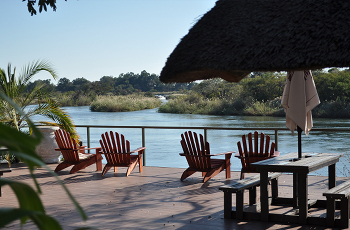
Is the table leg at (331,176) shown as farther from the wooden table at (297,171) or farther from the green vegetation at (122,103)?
the green vegetation at (122,103)

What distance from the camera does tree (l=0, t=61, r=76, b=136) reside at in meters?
9.73

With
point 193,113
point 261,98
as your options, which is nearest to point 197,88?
point 193,113

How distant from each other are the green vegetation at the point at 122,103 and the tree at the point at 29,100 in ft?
92.1

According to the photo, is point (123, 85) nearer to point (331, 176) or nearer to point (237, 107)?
point (237, 107)

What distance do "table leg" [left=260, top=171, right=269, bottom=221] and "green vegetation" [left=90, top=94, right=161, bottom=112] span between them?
3462 cm

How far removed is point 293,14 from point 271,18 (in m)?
0.19

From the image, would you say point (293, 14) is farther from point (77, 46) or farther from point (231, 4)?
point (77, 46)

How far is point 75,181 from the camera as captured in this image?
7.46 metres

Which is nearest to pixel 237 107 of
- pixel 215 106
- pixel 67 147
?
pixel 215 106

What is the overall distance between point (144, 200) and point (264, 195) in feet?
6.47

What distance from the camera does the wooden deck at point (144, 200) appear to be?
15.4 feet

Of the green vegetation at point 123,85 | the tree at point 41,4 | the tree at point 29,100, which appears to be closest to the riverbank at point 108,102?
the green vegetation at point 123,85

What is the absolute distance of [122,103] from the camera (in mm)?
39281

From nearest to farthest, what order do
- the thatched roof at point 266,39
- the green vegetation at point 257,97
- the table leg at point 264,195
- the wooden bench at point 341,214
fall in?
the thatched roof at point 266,39 → the wooden bench at point 341,214 → the table leg at point 264,195 → the green vegetation at point 257,97
